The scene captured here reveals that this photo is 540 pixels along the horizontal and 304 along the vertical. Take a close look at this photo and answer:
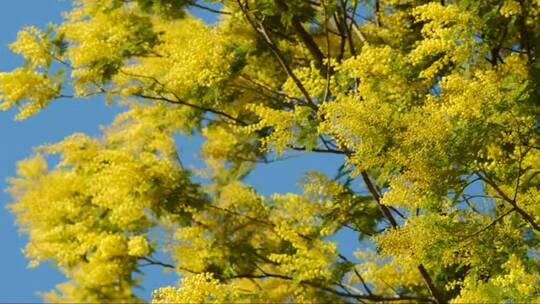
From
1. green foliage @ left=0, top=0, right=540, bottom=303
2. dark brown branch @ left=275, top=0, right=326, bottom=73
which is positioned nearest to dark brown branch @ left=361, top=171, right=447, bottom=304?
green foliage @ left=0, top=0, right=540, bottom=303

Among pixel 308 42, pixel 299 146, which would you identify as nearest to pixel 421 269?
pixel 299 146

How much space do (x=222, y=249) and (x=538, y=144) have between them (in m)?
3.43

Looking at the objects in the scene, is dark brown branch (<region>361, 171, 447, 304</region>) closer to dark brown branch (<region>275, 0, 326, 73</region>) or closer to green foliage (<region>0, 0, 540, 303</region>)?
green foliage (<region>0, 0, 540, 303</region>)

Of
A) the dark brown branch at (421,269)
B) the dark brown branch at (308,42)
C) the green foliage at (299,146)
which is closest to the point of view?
the green foliage at (299,146)

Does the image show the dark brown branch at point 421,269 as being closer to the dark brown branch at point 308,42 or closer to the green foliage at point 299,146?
the green foliage at point 299,146

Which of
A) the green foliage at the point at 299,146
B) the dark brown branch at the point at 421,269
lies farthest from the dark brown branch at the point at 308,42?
the dark brown branch at the point at 421,269

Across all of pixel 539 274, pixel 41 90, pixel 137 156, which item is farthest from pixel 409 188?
pixel 137 156

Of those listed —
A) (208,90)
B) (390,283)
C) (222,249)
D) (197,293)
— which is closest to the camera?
(197,293)

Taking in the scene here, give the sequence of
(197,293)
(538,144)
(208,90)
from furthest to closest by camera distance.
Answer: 1. (208,90)
2. (538,144)
3. (197,293)

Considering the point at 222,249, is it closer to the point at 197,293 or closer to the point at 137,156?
the point at 137,156

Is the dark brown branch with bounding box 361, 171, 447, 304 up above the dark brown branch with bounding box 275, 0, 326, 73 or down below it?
below

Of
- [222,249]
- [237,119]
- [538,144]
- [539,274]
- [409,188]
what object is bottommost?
[539,274]

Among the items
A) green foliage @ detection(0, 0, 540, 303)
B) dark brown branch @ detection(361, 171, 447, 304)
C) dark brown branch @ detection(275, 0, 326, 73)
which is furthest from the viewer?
dark brown branch @ detection(275, 0, 326, 73)

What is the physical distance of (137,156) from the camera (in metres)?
9.33
